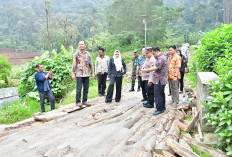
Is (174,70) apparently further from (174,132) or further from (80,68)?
(80,68)

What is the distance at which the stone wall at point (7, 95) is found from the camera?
708 centimetres

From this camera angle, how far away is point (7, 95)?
23.7 feet

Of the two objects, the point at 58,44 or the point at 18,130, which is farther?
the point at 58,44

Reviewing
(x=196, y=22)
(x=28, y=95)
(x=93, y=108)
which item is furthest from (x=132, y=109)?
(x=196, y=22)

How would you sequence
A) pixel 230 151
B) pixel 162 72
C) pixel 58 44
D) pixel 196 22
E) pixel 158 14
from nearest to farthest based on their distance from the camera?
1. pixel 230 151
2. pixel 162 72
3. pixel 158 14
4. pixel 58 44
5. pixel 196 22

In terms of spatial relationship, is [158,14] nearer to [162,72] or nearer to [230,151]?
[162,72]

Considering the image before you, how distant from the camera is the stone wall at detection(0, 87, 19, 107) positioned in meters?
7.08

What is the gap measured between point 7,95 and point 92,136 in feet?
17.2

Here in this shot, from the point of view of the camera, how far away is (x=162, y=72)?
4816mm

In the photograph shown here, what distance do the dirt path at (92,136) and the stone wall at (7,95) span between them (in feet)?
11.4

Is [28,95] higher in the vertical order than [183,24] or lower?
lower

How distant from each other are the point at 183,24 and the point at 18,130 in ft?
226

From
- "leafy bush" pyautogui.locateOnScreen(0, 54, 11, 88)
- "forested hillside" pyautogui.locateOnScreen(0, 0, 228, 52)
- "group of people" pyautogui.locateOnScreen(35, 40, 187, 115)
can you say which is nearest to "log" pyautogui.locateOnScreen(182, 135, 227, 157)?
"group of people" pyautogui.locateOnScreen(35, 40, 187, 115)

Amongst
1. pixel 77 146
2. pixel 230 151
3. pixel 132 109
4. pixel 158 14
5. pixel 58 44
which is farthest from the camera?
pixel 58 44
